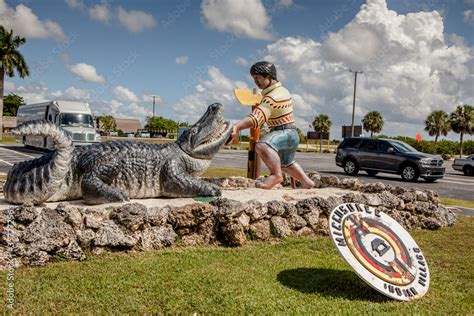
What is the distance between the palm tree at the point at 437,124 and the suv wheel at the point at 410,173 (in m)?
33.3

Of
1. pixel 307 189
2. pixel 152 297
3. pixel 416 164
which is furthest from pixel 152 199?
pixel 416 164

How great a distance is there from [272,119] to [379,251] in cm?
336

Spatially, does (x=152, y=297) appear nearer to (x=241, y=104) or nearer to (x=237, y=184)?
(x=237, y=184)

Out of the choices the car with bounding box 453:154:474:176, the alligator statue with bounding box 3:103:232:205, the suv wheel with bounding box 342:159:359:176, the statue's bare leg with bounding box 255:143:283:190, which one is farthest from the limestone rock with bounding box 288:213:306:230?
the car with bounding box 453:154:474:176

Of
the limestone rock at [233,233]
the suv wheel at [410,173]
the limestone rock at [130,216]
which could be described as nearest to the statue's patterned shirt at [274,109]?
the limestone rock at [233,233]

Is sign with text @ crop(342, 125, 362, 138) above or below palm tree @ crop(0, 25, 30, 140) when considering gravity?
below

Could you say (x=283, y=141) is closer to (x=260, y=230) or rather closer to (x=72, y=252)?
(x=260, y=230)

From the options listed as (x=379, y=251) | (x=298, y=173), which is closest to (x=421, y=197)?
(x=298, y=173)

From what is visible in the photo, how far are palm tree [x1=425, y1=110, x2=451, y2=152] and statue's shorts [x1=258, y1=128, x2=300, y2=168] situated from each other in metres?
44.2

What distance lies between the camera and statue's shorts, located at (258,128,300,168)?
22.7ft

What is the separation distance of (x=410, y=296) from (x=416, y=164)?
13.6 metres

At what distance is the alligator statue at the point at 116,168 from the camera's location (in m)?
5.27

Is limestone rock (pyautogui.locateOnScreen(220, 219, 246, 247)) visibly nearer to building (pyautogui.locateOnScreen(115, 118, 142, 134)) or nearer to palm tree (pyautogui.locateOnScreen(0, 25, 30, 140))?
palm tree (pyautogui.locateOnScreen(0, 25, 30, 140))

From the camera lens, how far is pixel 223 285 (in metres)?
3.84
